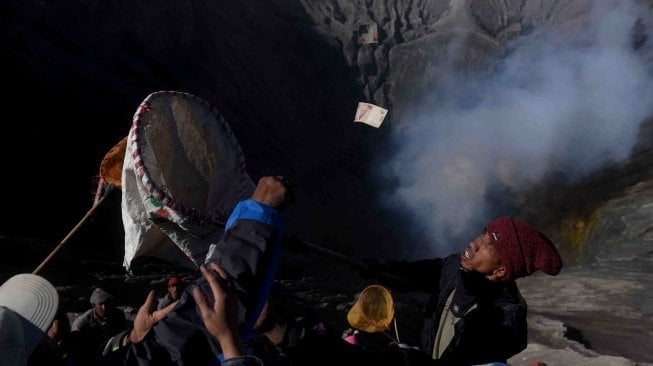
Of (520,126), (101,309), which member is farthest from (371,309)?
(520,126)

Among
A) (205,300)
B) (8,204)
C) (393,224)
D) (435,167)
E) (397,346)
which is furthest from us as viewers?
(435,167)

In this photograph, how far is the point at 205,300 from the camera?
1376 mm

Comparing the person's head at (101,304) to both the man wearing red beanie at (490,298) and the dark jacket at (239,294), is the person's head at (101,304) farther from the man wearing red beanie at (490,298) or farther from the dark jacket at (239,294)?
the dark jacket at (239,294)

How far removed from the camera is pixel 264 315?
2.47 metres

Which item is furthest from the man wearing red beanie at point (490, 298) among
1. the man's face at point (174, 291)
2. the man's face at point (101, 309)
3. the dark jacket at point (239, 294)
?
the man's face at point (101, 309)

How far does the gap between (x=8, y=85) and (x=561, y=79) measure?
512 inches

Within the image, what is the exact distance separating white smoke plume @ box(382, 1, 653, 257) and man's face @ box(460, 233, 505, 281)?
9.72 metres

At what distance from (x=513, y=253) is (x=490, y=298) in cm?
24

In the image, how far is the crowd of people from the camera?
1395 mm

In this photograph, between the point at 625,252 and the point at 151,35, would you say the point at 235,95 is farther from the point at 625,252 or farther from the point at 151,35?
the point at 625,252

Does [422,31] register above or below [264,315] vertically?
above

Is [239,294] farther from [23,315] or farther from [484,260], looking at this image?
[484,260]

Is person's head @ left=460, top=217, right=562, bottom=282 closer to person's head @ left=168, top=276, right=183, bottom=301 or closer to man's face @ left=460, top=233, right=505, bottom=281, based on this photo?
man's face @ left=460, top=233, right=505, bottom=281

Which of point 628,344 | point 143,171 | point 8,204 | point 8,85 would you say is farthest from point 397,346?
point 8,85
